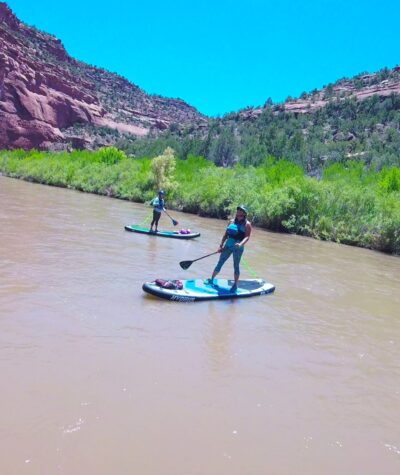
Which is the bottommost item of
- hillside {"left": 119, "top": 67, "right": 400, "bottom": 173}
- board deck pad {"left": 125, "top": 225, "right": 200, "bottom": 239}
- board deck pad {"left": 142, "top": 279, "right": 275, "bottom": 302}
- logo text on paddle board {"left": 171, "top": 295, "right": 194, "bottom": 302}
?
logo text on paddle board {"left": 171, "top": 295, "right": 194, "bottom": 302}

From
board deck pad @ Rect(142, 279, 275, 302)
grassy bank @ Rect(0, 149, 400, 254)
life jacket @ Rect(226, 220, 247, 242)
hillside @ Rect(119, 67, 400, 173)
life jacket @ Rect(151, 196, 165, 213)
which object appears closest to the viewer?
board deck pad @ Rect(142, 279, 275, 302)

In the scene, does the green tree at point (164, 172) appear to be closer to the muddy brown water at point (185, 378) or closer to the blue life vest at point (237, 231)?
the muddy brown water at point (185, 378)

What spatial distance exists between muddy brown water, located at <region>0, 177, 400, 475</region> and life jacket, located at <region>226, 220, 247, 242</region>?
1304mm

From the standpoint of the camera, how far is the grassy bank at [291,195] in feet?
73.3

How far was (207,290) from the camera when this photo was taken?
30.0 ft

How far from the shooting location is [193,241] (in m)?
17.3

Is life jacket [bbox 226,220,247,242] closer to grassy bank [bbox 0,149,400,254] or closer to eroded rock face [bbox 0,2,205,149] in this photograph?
grassy bank [bbox 0,149,400,254]

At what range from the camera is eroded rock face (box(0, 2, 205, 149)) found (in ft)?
260

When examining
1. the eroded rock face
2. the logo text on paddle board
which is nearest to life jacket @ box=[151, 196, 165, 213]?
the logo text on paddle board

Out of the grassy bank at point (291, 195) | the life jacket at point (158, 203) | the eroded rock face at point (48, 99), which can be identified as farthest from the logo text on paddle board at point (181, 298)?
the eroded rock face at point (48, 99)

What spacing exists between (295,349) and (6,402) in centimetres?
402

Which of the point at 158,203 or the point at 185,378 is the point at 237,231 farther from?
the point at 158,203

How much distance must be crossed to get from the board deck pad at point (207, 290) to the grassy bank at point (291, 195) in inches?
496

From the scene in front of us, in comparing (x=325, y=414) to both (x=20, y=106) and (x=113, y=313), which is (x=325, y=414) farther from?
(x=20, y=106)
